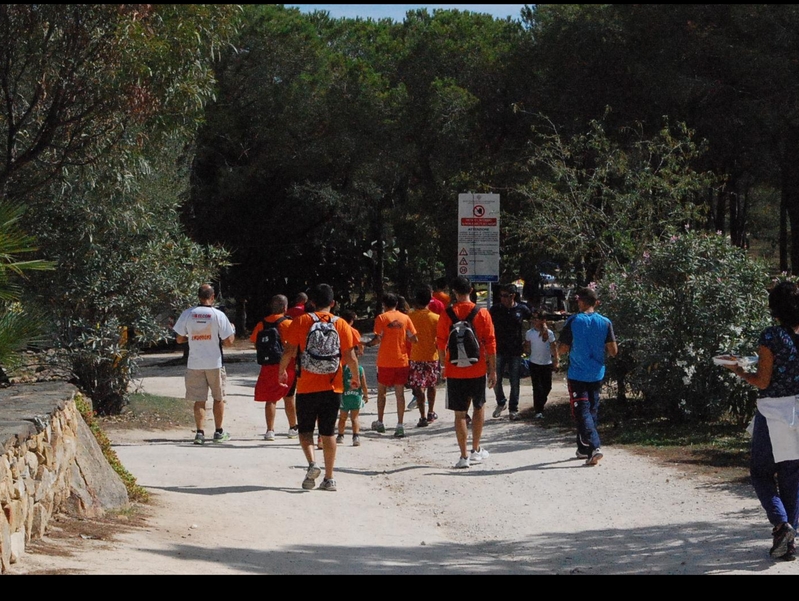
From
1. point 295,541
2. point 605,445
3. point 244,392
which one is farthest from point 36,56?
point 244,392

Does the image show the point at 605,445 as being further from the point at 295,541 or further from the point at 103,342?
the point at 103,342

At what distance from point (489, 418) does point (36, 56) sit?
7781 millimetres

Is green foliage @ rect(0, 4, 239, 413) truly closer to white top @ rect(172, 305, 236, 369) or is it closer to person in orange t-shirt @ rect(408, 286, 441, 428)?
white top @ rect(172, 305, 236, 369)

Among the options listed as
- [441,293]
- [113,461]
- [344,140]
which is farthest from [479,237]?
[344,140]

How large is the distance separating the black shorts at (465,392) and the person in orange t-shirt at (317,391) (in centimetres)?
148

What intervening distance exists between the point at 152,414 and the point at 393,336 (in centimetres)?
416

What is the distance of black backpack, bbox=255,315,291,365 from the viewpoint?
13062 millimetres

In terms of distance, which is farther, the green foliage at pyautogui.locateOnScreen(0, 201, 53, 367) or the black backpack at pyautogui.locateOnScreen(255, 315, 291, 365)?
the black backpack at pyautogui.locateOnScreen(255, 315, 291, 365)

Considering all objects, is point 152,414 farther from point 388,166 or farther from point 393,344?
point 388,166

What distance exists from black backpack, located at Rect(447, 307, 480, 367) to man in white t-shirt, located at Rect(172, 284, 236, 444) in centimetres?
300

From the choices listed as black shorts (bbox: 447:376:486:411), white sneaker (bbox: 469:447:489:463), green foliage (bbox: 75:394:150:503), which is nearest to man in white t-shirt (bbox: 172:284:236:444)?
green foliage (bbox: 75:394:150:503)

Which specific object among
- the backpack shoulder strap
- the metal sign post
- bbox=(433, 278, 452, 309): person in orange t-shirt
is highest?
the metal sign post

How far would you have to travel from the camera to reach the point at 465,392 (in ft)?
36.1

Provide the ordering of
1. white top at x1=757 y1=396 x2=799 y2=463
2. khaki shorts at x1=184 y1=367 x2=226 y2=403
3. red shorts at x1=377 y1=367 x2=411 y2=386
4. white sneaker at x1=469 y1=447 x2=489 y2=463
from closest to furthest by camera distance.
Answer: white top at x1=757 y1=396 x2=799 y2=463
white sneaker at x1=469 y1=447 x2=489 y2=463
khaki shorts at x1=184 y1=367 x2=226 y2=403
red shorts at x1=377 y1=367 x2=411 y2=386
